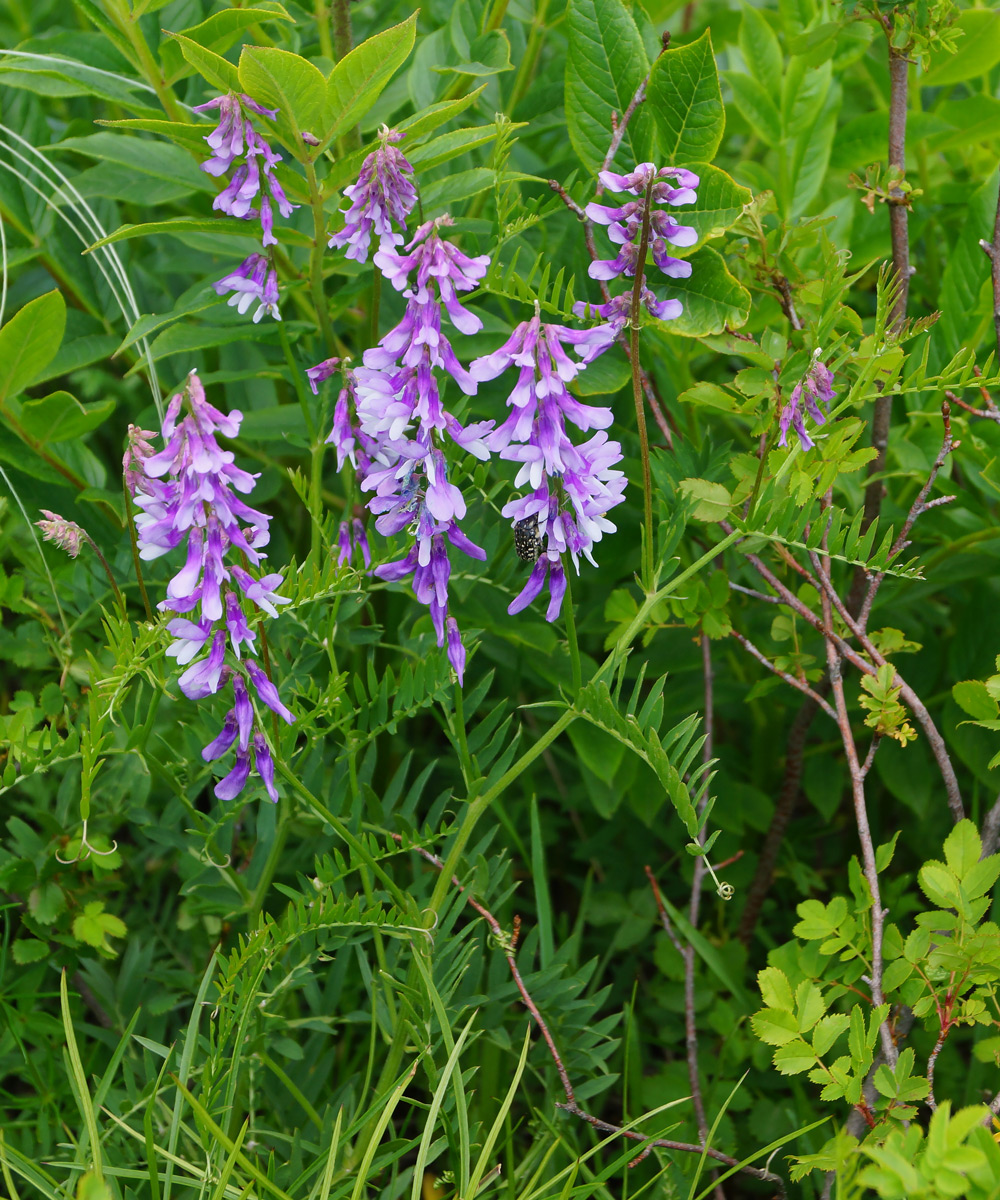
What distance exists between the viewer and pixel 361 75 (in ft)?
3.00

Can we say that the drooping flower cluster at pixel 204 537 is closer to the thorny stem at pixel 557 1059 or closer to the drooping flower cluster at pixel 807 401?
the thorny stem at pixel 557 1059

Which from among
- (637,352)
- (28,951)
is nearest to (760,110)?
(637,352)

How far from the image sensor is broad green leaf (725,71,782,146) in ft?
4.38

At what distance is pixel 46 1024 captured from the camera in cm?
113

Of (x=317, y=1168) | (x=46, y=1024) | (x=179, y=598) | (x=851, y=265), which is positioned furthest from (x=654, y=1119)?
(x=851, y=265)

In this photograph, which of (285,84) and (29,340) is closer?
(285,84)

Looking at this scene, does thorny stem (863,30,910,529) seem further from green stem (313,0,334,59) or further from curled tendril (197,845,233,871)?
curled tendril (197,845,233,871)

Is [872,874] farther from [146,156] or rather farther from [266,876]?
[146,156]

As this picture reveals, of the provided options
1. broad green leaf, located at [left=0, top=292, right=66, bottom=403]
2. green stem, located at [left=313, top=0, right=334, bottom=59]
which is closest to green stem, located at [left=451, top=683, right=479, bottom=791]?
broad green leaf, located at [left=0, top=292, right=66, bottom=403]

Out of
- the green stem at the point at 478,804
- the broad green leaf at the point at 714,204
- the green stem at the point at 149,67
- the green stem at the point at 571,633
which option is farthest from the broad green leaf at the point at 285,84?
the green stem at the point at 478,804

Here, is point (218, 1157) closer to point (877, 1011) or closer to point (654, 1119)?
point (654, 1119)

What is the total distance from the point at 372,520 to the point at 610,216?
1.45 feet

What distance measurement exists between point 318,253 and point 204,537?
0.39 metres

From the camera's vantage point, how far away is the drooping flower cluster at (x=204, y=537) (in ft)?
2.47
